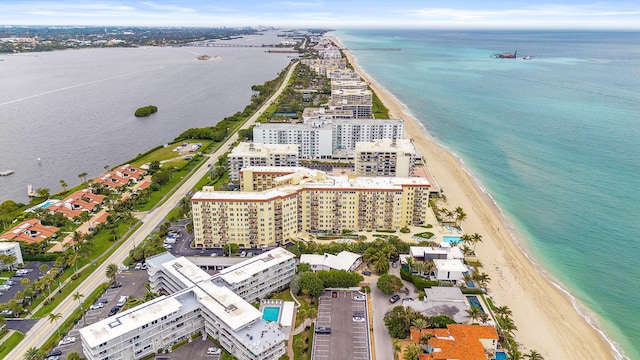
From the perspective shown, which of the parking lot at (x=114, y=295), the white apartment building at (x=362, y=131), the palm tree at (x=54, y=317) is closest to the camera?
the parking lot at (x=114, y=295)

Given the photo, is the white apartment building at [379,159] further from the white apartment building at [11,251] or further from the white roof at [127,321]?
the white apartment building at [11,251]

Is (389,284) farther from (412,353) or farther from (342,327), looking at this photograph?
(412,353)

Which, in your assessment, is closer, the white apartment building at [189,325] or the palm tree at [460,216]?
the white apartment building at [189,325]

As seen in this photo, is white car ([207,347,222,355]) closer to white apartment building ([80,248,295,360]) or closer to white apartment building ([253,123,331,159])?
white apartment building ([80,248,295,360])

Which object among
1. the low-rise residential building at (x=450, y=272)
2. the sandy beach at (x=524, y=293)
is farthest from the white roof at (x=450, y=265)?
the sandy beach at (x=524, y=293)

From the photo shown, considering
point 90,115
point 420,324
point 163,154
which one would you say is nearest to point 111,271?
point 420,324

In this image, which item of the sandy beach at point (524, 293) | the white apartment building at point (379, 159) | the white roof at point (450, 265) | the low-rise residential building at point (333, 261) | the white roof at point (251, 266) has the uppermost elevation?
the white apartment building at point (379, 159)

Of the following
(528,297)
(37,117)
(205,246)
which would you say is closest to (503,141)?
(528,297)
